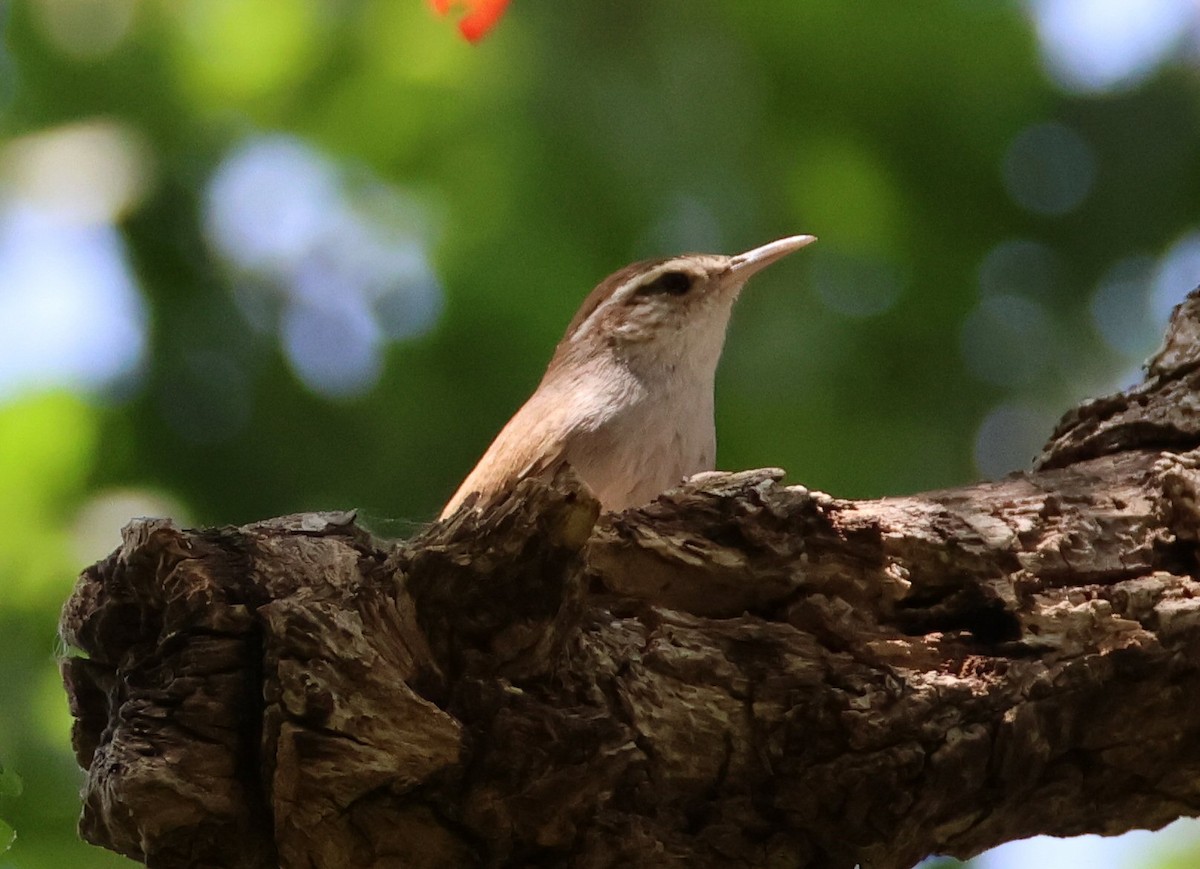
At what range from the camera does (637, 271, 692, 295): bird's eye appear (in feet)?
18.8

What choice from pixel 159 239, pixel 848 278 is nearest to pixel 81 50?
pixel 159 239

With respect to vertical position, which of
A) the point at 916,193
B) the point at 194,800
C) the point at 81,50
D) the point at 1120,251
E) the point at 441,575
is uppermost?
the point at 81,50

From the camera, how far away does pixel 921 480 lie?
6625 millimetres

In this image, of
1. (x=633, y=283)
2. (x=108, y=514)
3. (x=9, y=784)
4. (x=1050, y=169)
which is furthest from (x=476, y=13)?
(x=1050, y=169)

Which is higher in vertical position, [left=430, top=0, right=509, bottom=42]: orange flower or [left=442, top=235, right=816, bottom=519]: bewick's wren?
[left=430, top=0, right=509, bottom=42]: orange flower

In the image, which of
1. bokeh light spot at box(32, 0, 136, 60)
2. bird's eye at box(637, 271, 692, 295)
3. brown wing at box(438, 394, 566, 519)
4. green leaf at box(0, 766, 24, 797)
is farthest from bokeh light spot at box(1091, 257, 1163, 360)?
green leaf at box(0, 766, 24, 797)

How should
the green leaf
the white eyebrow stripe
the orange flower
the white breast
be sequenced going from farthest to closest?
1. the white eyebrow stripe
2. the white breast
3. the orange flower
4. the green leaf

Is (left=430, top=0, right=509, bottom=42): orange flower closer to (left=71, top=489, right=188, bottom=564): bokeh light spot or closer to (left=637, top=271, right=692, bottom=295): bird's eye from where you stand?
(left=637, top=271, right=692, bottom=295): bird's eye

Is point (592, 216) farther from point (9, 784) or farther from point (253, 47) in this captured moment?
point (9, 784)

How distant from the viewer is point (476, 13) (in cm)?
353

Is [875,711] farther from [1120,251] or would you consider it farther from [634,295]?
[1120,251]

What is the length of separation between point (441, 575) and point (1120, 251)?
5401 millimetres

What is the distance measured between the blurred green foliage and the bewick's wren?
0.96 meters

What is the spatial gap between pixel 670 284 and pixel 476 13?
2338mm
